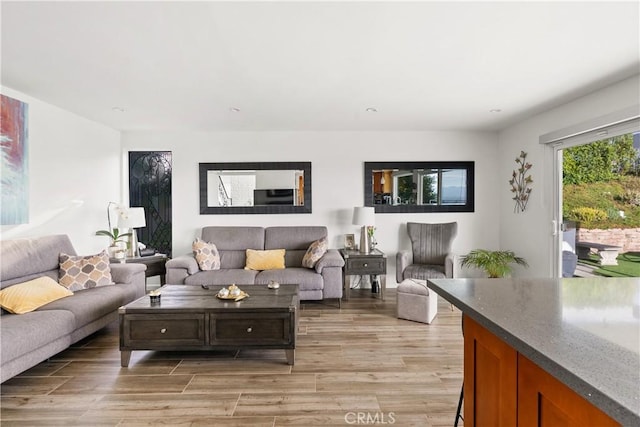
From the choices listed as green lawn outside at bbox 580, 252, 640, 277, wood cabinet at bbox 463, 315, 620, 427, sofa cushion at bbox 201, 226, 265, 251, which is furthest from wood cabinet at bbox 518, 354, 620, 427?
sofa cushion at bbox 201, 226, 265, 251

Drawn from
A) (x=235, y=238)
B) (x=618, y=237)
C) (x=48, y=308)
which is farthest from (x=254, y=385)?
(x=618, y=237)

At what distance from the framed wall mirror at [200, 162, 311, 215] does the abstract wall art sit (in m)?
2.07

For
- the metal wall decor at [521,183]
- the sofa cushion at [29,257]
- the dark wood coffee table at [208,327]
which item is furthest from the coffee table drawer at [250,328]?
the metal wall decor at [521,183]

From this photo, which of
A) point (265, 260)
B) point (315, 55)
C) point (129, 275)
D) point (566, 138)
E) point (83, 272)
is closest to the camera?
point (315, 55)

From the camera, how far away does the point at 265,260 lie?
4449 mm

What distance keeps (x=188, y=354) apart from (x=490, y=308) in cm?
253

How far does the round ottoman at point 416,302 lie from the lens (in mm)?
3520

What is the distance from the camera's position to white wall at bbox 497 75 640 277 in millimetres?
3189

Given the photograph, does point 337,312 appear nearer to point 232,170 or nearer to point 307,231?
point 307,231

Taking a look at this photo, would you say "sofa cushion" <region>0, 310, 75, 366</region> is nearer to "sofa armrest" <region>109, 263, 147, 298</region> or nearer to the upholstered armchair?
"sofa armrest" <region>109, 263, 147, 298</region>

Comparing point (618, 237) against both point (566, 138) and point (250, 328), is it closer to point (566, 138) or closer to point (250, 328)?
point (566, 138)

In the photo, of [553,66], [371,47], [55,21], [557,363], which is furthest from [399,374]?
[55,21]

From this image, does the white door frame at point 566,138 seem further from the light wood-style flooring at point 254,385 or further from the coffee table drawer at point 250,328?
the coffee table drawer at point 250,328

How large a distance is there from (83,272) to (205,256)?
127 cm
